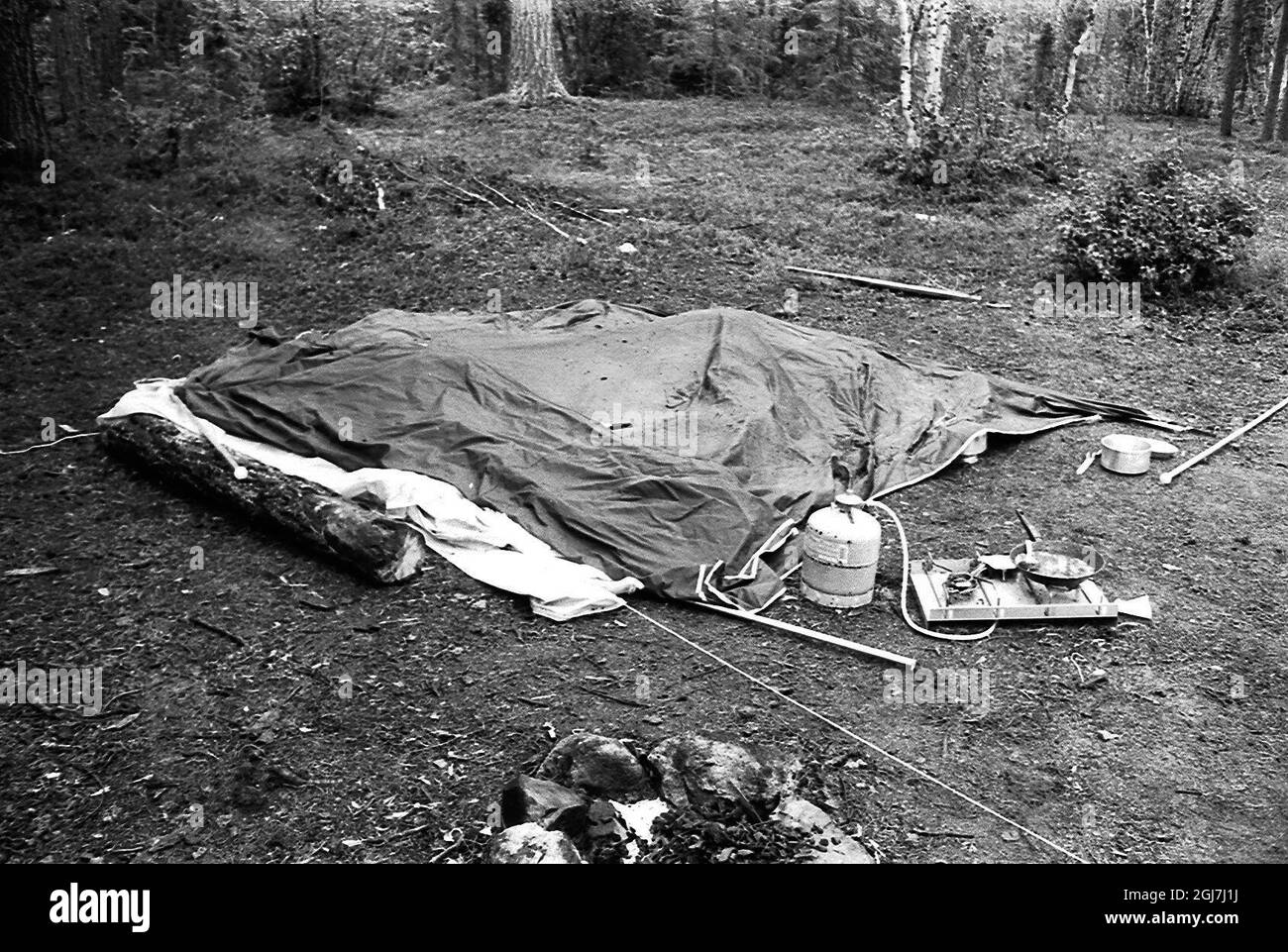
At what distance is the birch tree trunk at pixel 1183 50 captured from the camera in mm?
17422

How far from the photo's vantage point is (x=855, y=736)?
4.29 metres

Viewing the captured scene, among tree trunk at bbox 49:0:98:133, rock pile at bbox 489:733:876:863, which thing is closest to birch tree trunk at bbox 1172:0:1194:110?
tree trunk at bbox 49:0:98:133

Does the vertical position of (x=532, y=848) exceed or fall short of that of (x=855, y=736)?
it exceeds it

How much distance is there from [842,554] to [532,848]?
2.31m

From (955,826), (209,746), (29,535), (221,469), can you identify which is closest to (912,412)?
(955,826)

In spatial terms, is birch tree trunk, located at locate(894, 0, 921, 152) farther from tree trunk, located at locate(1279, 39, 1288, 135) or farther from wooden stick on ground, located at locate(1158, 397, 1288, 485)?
wooden stick on ground, located at locate(1158, 397, 1288, 485)

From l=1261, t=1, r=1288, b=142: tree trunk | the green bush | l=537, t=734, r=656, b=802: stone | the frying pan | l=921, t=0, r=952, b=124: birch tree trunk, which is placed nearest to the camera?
l=537, t=734, r=656, b=802: stone

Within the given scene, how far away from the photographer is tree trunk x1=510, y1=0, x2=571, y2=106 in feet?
49.7

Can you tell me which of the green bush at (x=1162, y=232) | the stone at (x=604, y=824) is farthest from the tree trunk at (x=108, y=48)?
the stone at (x=604, y=824)

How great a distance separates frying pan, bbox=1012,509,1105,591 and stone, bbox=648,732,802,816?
1791 mm

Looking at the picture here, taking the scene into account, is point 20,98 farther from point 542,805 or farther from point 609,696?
point 542,805

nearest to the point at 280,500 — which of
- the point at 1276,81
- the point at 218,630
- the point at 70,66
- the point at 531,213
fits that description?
the point at 218,630

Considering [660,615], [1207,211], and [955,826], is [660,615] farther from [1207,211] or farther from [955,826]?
[1207,211]

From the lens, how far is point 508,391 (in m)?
6.39
